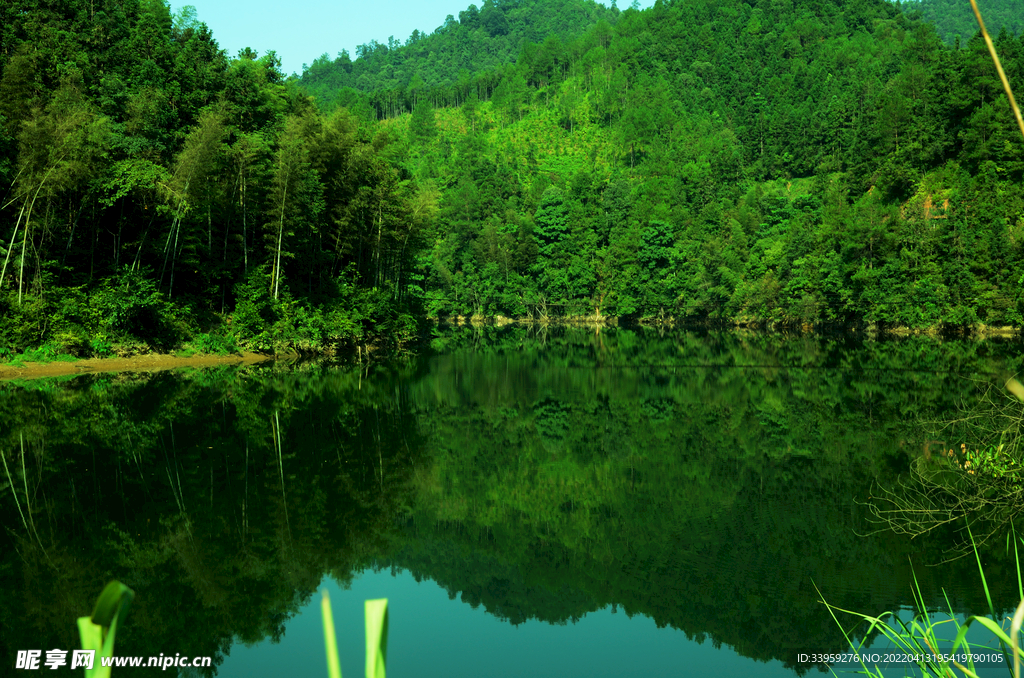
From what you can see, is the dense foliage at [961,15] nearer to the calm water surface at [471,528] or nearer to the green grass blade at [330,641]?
the calm water surface at [471,528]

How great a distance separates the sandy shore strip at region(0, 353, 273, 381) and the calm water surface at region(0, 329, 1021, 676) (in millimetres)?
3569

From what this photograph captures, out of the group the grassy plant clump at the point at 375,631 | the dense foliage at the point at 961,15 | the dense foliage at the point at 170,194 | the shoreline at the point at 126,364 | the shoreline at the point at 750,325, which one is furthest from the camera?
the dense foliage at the point at 961,15

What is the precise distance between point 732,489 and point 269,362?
20126mm

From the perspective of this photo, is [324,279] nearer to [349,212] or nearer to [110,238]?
[349,212]

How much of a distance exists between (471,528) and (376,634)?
9189 mm

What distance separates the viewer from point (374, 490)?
442 inches

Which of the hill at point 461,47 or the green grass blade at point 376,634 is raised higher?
the hill at point 461,47

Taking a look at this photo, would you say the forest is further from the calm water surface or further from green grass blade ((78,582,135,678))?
green grass blade ((78,582,135,678))

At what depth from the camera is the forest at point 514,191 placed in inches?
978

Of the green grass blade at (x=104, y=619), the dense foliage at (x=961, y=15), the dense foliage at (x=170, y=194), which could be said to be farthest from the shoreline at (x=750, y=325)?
the dense foliage at (x=961, y=15)

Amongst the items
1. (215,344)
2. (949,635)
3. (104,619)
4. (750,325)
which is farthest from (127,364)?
(750,325)

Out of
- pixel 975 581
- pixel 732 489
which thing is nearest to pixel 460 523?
pixel 732 489

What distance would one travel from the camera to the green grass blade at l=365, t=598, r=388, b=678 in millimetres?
831

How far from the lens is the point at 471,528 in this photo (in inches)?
386
